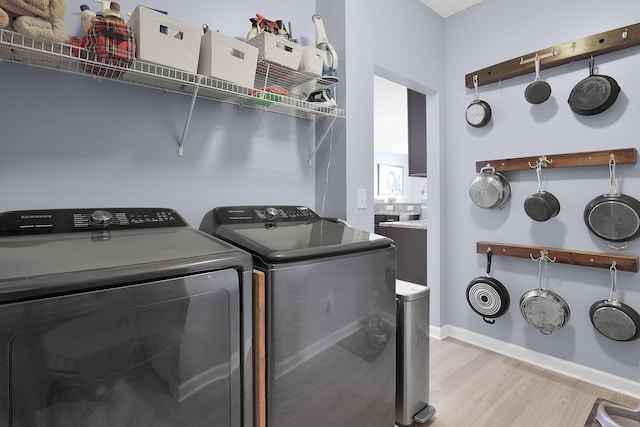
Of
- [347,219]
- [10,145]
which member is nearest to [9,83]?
[10,145]

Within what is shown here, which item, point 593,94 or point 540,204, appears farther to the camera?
point 540,204

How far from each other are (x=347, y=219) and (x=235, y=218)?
75 cm

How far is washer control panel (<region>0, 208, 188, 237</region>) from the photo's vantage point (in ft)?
3.47

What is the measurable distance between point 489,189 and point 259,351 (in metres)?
2.17

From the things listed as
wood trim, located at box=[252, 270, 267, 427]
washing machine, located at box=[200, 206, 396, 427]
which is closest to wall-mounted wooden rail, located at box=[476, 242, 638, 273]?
washing machine, located at box=[200, 206, 396, 427]

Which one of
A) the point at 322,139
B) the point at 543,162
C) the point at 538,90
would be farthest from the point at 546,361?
the point at 322,139

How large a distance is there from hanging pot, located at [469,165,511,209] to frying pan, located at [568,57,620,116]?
2.01 ft

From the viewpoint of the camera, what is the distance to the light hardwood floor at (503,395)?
182 cm

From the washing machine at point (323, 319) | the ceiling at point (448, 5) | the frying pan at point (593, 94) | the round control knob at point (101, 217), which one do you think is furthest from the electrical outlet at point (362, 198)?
the ceiling at point (448, 5)

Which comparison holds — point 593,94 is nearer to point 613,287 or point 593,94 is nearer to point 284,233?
point 613,287

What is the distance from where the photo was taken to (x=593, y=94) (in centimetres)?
206

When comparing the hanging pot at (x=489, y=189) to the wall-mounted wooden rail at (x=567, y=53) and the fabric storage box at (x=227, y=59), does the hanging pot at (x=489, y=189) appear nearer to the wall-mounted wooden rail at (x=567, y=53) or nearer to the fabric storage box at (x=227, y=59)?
the wall-mounted wooden rail at (x=567, y=53)

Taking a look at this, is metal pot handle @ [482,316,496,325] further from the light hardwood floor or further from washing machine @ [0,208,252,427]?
washing machine @ [0,208,252,427]

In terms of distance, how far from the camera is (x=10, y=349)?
64 centimetres
